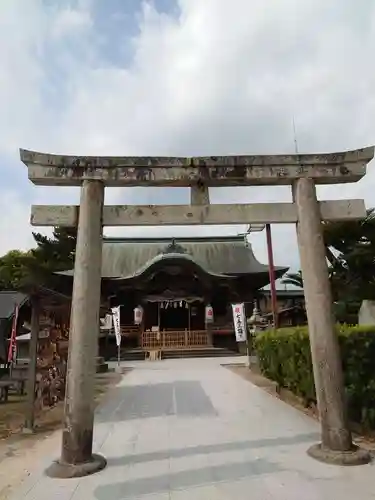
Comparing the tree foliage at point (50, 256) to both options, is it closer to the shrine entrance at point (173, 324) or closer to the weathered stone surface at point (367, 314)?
the shrine entrance at point (173, 324)

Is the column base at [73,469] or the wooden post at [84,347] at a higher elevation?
the wooden post at [84,347]

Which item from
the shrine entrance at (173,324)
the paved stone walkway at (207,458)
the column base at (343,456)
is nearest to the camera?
the paved stone walkway at (207,458)

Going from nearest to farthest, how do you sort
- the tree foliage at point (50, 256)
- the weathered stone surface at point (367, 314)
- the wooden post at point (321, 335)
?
the wooden post at point (321, 335)
the weathered stone surface at point (367, 314)
the tree foliage at point (50, 256)

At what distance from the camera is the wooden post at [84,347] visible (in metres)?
5.11

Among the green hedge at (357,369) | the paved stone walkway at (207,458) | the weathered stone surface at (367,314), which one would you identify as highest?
the weathered stone surface at (367,314)

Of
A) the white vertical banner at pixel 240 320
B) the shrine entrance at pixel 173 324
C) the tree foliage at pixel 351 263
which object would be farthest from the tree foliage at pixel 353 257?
the shrine entrance at pixel 173 324

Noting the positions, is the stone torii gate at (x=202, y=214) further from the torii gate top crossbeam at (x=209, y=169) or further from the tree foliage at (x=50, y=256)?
the tree foliage at (x=50, y=256)

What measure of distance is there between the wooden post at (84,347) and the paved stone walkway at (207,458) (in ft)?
1.12

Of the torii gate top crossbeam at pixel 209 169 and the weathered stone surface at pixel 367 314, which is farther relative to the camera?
the weathered stone surface at pixel 367 314

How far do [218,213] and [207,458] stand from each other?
11.0ft

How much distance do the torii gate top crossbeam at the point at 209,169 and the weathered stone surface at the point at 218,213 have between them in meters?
0.37

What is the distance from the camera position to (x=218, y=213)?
619 centimetres

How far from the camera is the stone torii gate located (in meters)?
5.36

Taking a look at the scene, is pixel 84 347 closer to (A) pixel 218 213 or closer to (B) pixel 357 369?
(A) pixel 218 213
